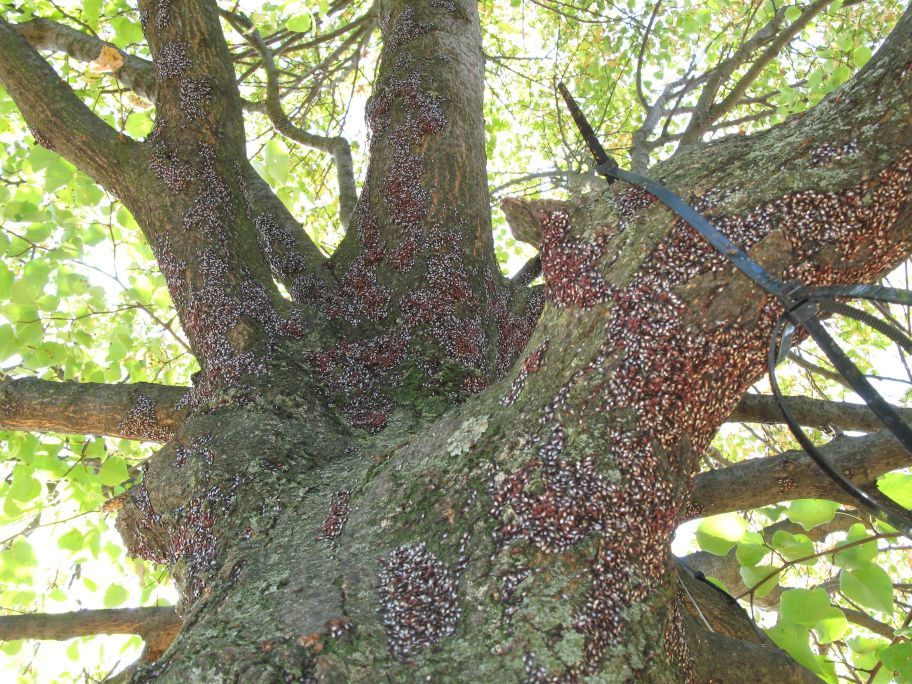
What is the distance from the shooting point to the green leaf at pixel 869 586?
187 centimetres

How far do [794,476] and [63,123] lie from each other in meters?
3.15

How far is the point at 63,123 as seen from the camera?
9.61 feet

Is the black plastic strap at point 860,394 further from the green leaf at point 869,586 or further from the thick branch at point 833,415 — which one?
the thick branch at point 833,415

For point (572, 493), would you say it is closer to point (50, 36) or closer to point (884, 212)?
point (884, 212)

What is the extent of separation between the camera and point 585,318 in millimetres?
1671

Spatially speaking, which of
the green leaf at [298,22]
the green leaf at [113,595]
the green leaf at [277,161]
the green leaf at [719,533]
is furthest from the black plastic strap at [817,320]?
the green leaf at [113,595]

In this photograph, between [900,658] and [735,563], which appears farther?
[735,563]

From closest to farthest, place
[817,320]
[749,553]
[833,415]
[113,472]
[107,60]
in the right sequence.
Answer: [817,320], [749,553], [833,415], [113,472], [107,60]

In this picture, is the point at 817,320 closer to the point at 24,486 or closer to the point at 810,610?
the point at 810,610

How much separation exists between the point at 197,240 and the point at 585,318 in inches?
66.3

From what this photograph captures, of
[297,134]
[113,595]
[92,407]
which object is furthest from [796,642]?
[297,134]

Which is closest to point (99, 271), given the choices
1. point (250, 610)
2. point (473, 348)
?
point (473, 348)

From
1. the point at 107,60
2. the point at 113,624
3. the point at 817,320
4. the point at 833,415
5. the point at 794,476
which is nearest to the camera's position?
the point at 817,320

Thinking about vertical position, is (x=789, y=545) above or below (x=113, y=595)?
below
